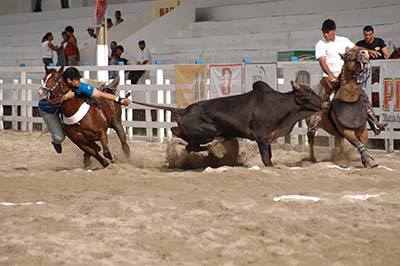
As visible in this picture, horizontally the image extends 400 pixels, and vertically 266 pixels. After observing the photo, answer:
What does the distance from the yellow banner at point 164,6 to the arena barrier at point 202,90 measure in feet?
19.0

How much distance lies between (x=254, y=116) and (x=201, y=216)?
3941mm

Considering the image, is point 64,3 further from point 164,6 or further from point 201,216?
point 201,216

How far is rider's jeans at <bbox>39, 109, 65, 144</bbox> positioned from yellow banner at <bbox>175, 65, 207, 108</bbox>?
4800mm

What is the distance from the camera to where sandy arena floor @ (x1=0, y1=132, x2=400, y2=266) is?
661 centimetres

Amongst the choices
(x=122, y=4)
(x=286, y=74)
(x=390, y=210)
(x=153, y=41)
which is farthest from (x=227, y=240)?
(x=122, y=4)

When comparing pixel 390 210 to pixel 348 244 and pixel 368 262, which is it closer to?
pixel 348 244

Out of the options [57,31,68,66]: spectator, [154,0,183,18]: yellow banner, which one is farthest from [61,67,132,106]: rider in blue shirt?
[154,0,183,18]: yellow banner

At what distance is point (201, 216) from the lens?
26.7ft

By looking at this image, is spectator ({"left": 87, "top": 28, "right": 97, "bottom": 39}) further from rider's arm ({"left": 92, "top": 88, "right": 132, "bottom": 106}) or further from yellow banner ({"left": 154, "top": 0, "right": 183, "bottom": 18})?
rider's arm ({"left": 92, "top": 88, "right": 132, "bottom": 106})

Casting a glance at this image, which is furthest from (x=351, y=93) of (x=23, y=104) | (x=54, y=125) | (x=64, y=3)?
(x=64, y=3)

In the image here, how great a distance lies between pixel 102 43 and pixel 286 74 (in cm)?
630

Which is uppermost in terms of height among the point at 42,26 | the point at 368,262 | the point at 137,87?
the point at 42,26

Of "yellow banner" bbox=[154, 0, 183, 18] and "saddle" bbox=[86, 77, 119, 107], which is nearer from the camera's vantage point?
"saddle" bbox=[86, 77, 119, 107]

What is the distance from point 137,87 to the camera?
18.5 metres
